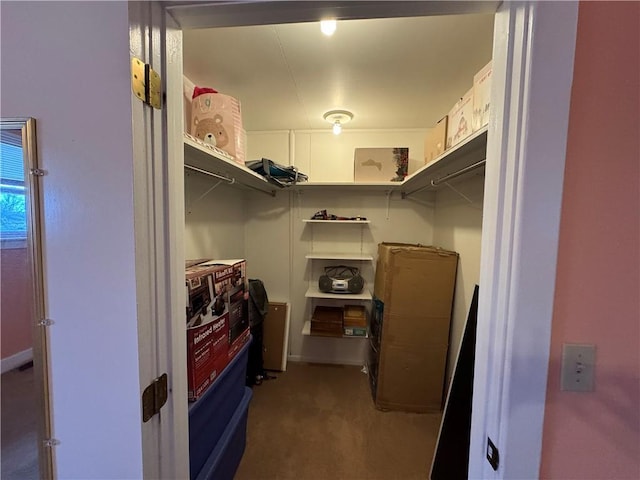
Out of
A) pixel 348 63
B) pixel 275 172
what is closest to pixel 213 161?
pixel 275 172

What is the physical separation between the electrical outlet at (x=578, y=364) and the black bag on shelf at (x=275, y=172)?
176cm

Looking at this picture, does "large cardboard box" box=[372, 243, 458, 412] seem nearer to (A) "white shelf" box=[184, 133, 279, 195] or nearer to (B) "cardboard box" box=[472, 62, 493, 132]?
(B) "cardboard box" box=[472, 62, 493, 132]

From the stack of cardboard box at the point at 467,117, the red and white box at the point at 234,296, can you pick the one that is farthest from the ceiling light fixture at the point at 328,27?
the red and white box at the point at 234,296

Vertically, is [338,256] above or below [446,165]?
below

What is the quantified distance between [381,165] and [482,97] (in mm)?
1197

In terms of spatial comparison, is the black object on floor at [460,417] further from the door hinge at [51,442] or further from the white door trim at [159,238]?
the door hinge at [51,442]

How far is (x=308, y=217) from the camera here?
271 cm

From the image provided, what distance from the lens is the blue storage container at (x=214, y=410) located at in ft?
3.49

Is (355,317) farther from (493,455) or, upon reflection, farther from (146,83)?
(146,83)

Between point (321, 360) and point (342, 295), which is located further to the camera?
point (321, 360)

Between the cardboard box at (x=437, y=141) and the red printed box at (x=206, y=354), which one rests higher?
the cardboard box at (x=437, y=141)

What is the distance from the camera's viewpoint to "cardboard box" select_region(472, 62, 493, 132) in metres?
1.04

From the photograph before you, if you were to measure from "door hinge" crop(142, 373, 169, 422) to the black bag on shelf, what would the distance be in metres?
1.44

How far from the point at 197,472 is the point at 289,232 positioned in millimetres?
1933
